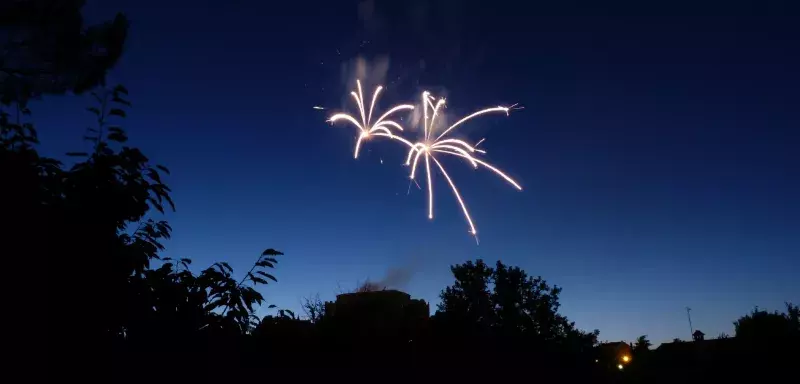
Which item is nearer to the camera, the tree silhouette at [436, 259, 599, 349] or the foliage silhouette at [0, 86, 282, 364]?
the foliage silhouette at [0, 86, 282, 364]

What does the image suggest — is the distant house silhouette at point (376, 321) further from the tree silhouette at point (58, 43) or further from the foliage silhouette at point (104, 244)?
the tree silhouette at point (58, 43)

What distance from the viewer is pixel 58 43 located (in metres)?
9.48

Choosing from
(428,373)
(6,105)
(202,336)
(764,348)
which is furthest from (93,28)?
(764,348)

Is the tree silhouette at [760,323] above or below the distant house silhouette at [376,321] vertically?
above

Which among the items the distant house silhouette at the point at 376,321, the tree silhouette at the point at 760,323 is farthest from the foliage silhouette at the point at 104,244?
the tree silhouette at the point at 760,323

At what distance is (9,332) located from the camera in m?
3.28

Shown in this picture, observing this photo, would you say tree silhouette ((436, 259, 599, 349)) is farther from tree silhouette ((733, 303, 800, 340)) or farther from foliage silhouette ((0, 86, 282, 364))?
foliage silhouette ((0, 86, 282, 364))

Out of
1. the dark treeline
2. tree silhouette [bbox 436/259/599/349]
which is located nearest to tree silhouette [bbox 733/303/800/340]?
tree silhouette [bbox 436/259/599/349]

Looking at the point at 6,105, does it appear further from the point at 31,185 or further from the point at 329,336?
the point at 329,336

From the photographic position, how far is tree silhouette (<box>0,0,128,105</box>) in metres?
8.93

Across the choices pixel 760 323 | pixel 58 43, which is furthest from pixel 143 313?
pixel 760 323

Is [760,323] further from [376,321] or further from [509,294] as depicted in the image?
[376,321]

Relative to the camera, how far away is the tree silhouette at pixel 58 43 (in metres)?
8.93

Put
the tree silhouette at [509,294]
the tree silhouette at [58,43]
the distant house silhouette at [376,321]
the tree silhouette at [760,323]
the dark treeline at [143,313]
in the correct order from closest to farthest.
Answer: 1. the dark treeline at [143,313]
2. the distant house silhouette at [376,321]
3. the tree silhouette at [58,43]
4. the tree silhouette at [760,323]
5. the tree silhouette at [509,294]
